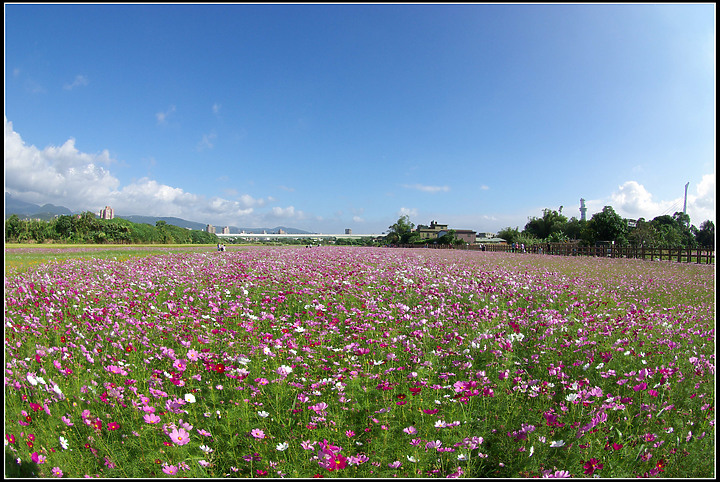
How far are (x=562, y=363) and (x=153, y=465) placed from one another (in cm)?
434

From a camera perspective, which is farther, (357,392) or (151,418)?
(357,392)

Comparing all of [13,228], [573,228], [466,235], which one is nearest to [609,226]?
[573,228]

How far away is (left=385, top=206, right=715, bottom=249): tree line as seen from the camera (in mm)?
50750

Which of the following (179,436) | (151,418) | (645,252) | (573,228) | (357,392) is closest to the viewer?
(179,436)

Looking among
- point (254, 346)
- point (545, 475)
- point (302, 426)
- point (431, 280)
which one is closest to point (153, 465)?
point (302, 426)

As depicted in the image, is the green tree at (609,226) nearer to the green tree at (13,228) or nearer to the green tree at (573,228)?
the green tree at (573,228)

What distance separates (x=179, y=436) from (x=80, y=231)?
→ 230 feet

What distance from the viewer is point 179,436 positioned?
2637mm

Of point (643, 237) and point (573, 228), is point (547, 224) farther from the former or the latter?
point (643, 237)

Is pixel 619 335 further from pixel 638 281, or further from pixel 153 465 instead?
pixel 638 281

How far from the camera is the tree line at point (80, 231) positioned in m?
46.4

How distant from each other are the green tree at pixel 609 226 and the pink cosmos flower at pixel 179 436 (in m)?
62.1

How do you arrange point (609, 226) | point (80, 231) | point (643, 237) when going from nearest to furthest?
point (643, 237) < point (609, 226) < point (80, 231)

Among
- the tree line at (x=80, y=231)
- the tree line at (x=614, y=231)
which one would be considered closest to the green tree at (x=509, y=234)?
the tree line at (x=614, y=231)
